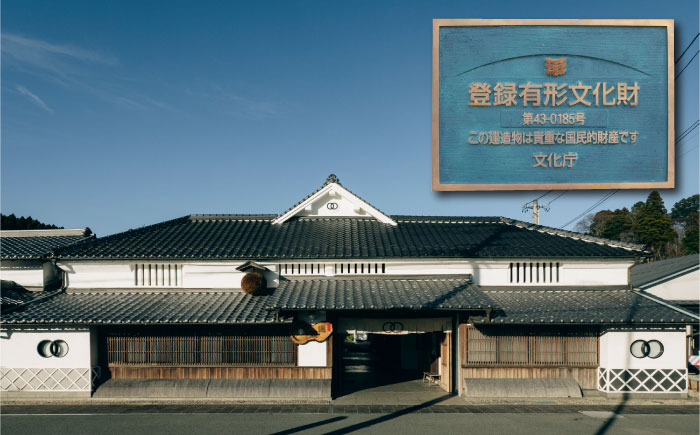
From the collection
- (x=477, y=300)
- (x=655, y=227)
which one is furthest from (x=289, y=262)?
(x=655, y=227)

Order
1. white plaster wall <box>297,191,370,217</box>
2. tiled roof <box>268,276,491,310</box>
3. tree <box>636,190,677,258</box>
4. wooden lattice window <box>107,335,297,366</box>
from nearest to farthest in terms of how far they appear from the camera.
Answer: tiled roof <box>268,276,491,310</box>, wooden lattice window <box>107,335,297,366</box>, white plaster wall <box>297,191,370,217</box>, tree <box>636,190,677,258</box>

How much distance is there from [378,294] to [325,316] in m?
2.04

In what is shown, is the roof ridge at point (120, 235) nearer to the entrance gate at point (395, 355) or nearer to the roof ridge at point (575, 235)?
the entrance gate at point (395, 355)

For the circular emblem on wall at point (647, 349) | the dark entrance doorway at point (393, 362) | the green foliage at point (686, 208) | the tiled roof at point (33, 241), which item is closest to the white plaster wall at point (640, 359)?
the circular emblem on wall at point (647, 349)

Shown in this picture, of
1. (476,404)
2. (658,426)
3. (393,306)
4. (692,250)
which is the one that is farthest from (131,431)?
(692,250)

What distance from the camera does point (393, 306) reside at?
49.6 ft

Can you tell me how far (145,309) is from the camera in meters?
16.3

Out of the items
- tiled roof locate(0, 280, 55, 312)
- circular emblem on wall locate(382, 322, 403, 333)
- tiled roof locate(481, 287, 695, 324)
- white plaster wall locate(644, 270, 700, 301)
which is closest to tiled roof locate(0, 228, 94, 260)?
tiled roof locate(0, 280, 55, 312)

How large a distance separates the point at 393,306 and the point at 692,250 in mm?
57013

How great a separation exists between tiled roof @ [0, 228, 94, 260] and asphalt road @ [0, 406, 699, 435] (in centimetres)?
683

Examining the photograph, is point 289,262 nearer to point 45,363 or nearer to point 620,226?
point 45,363

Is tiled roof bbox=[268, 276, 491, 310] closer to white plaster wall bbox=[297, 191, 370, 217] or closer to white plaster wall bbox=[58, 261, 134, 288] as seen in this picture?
white plaster wall bbox=[297, 191, 370, 217]

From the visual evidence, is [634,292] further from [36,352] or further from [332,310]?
[36,352]

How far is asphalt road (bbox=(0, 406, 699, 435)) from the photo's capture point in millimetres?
12969
